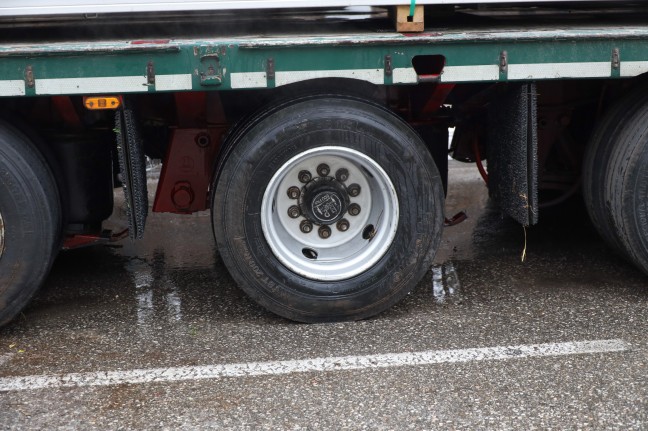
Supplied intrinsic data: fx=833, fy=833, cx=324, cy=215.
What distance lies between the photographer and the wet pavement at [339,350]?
3.41m

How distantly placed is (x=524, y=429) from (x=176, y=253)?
3105mm

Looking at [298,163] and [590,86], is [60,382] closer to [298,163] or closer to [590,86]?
[298,163]

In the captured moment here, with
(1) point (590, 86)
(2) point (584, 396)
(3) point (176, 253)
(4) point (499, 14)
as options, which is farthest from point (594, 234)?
(3) point (176, 253)

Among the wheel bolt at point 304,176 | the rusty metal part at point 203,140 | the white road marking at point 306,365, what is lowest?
the white road marking at point 306,365

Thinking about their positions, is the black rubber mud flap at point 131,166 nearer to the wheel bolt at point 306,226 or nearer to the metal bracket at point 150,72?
the metal bracket at point 150,72

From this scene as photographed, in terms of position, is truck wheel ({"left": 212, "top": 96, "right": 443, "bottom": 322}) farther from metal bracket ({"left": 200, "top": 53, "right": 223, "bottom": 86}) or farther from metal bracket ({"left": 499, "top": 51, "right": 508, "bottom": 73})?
metal bracket ({"left": 499, "top": 51, "right": 508, "bottom": 73})

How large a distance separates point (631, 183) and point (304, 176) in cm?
172

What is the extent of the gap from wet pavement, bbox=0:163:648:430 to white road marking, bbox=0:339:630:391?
0.04ft

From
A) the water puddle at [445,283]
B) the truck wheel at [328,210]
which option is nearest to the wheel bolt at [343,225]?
the truck wheel at [328,210]

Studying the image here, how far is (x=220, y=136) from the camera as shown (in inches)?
183

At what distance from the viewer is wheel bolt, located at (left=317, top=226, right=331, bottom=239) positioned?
14.8 ft

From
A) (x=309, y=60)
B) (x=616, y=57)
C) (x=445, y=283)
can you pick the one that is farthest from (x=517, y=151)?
(x=309, y=60)

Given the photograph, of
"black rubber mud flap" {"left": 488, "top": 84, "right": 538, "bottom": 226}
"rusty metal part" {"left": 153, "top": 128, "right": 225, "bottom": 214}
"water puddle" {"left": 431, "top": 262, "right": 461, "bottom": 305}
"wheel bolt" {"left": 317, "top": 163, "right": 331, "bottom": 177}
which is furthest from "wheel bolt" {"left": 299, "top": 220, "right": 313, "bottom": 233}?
"black rubber mud flap" {"left": 488, "top": 84, "right": 538, "bottom": 226}

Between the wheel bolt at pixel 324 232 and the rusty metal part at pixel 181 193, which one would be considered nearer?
the wheel bolt at pixel 324 232
